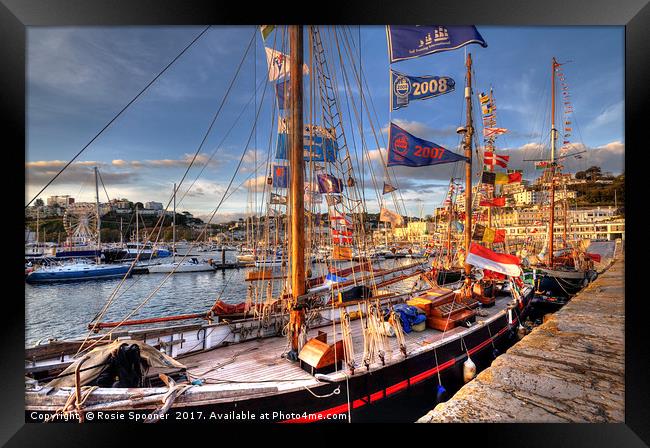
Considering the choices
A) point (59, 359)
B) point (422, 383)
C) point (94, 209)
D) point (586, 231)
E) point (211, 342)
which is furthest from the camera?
point (586, 231)

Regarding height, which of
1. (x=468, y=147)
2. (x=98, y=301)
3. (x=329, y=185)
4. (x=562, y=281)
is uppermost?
(x=468, y=147)

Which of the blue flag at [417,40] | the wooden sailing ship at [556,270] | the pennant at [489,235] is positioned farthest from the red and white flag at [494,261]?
the wooden sailing ship at [556,270]

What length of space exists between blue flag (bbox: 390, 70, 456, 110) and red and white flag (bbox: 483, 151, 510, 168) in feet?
9.01

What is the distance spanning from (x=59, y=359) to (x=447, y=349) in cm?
453

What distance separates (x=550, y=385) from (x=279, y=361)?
2597 millimetres

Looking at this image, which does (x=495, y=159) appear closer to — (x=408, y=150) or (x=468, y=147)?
(x=468, y=147)
